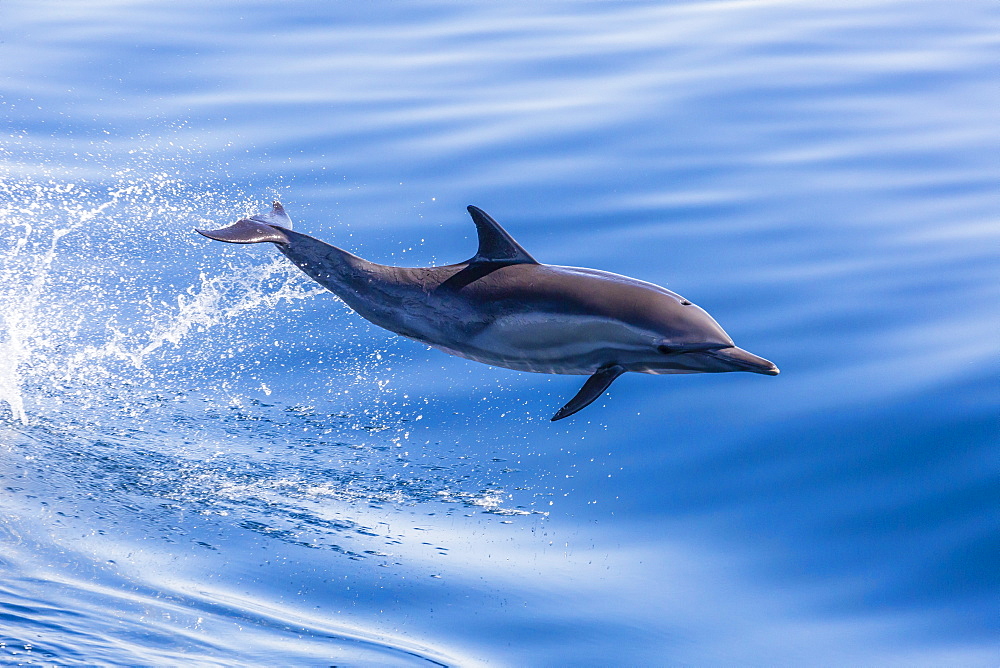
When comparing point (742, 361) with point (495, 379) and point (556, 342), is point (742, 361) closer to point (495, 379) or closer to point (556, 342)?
point (556, 342)

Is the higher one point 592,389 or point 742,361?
point 742,361

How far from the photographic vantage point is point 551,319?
6184mm

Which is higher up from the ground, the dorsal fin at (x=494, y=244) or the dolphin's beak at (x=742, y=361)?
the dorsal fin at (x=494, y=244)

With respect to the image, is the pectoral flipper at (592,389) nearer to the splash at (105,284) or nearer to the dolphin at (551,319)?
the dolphin at (551,319)

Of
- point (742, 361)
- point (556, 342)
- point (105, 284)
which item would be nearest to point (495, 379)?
point (556, 342)

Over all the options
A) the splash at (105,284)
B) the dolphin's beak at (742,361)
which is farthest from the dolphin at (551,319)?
the splash at (105,284)

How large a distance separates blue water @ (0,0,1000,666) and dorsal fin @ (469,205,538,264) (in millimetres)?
1579

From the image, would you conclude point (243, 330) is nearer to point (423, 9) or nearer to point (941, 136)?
point (941, 136)

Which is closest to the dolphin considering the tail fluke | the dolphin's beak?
the dolphin's beak

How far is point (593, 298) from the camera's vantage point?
614 centimetres

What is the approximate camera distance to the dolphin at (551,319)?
6.09m

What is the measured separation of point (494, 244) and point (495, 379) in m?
2.18

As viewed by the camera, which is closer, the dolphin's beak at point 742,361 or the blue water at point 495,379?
the dolphin's beak at point 742,361

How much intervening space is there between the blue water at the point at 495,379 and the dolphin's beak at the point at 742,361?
1270 millimetres
